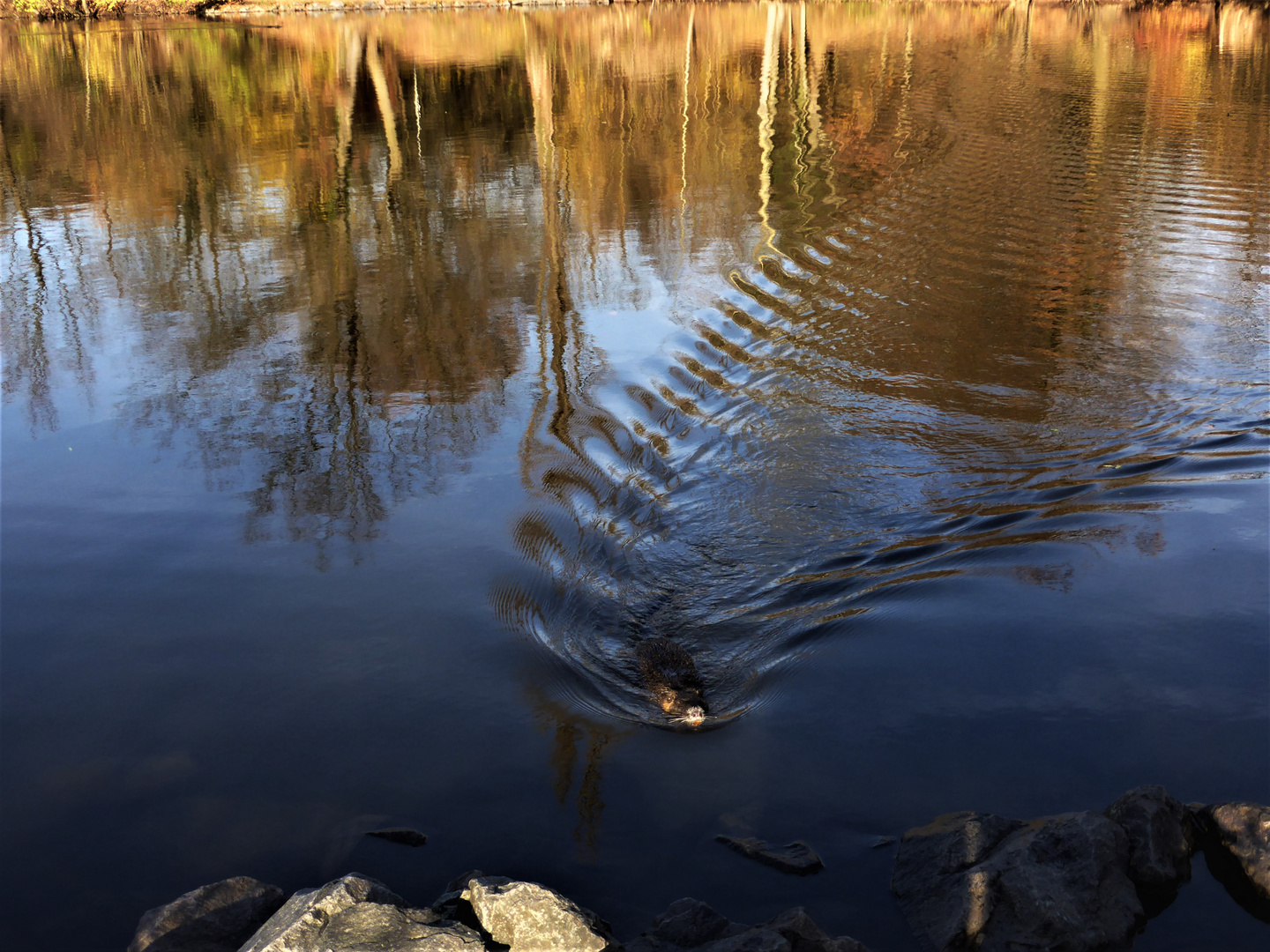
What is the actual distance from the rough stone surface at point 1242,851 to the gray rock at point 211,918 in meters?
4.51

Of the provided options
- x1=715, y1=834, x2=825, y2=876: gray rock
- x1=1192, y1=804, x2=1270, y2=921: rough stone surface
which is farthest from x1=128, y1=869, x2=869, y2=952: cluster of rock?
x1=1192, y1=804, x2=1270, y2=921: rough stone surface

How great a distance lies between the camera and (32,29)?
5150 cm

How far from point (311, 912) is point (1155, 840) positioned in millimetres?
3856

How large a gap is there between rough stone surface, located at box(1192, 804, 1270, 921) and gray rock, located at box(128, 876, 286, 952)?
451 centimetres

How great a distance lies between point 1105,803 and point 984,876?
1.27m

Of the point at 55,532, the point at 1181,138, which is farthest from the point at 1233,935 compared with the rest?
the point at 1181,138

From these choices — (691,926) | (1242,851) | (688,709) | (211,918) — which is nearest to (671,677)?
(688,709)

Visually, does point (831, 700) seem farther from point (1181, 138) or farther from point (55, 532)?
point (1181, 138)

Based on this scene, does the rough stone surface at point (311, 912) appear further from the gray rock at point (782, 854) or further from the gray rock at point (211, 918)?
the gray rock at point (782, 854)

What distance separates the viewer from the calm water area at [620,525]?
5.50 metres

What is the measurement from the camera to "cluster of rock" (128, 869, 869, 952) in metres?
4.21

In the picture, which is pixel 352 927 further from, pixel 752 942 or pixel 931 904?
pixel 931 904

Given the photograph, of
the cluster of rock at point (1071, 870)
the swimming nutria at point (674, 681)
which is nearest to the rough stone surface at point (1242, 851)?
the cluster of rock at point (1071, 870)

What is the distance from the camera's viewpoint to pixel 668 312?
12664 millimetres
